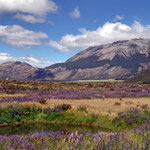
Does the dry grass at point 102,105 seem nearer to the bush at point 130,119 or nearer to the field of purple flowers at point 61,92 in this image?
the bush at point 130,119

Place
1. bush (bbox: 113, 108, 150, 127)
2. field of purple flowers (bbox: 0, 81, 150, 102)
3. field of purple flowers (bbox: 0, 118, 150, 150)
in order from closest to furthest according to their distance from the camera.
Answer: field of purple flowers (bbox: 0, 118, 150, 150) < bush (bbox: 113, 108, 150, 127) < field of purple flowers (bbox: 0, 81, 150, 102)

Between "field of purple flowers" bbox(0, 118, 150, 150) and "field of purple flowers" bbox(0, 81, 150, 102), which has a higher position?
"field of purple flowers" bbox(0, 118, 150, 150)

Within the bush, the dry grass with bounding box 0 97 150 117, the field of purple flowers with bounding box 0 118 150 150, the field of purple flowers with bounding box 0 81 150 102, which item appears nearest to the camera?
the field of purple flowers with bounding box 0 118 150 150

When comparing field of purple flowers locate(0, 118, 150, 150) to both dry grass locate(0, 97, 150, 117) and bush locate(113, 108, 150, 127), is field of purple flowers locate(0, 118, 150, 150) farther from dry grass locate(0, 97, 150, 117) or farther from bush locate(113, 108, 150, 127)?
dry grass locate(0, 97, 150, 117)

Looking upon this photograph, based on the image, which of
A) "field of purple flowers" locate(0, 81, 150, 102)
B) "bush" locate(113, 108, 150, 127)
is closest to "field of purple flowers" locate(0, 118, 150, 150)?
"bush" locate(113, 108, 150, 127)

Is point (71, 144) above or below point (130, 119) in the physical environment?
above

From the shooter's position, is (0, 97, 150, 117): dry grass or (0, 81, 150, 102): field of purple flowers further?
(0, 81, 150, 102): field of purple flowers

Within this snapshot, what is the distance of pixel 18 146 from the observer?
7105mm

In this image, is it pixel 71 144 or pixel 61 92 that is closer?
pixel 71 144

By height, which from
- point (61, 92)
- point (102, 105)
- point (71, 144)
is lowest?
point (102, 105)

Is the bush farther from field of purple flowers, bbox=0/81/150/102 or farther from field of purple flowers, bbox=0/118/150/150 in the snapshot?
field of purple flowers, bbox=0/81/150/102

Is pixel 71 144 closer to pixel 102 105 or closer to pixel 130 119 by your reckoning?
pixel 130 119

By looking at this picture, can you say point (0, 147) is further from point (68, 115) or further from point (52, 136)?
point (68, 115)

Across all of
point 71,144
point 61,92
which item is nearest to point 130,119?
point 71,144
